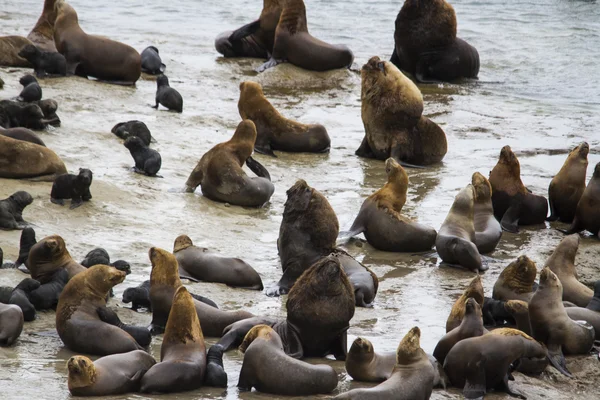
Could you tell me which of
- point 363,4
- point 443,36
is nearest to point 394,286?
point 443,36

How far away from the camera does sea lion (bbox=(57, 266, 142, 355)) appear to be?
5.94 meters

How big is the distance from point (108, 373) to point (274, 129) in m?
6.49

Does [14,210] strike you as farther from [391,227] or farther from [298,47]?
[298,47]

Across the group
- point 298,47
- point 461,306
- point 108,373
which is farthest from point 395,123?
point 108,373

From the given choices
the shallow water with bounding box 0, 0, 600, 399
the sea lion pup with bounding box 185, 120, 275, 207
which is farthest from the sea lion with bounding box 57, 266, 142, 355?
the sea lion pup with bounding box 185, 120, 275, 207

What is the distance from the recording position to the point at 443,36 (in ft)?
50.3

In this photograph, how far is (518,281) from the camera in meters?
7.14

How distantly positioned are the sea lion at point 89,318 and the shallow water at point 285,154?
0.38 feet

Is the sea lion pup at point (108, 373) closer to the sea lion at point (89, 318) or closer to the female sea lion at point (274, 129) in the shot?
the sea lion at point (89, 318)

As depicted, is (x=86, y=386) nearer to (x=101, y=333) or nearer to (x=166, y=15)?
(x=101, y=333)

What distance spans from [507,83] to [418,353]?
11247 mm

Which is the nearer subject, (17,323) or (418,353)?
(418,353)

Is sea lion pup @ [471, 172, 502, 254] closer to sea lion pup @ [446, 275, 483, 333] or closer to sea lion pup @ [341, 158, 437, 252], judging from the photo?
sea lion pup @ [341, 158, 437, 252]

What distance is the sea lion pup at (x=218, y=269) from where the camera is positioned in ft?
24.5
